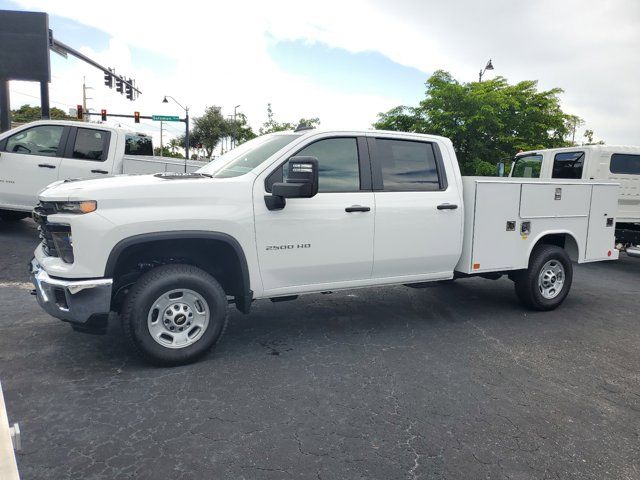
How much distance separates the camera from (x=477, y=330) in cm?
511

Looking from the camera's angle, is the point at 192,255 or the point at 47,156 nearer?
the point at 192,255

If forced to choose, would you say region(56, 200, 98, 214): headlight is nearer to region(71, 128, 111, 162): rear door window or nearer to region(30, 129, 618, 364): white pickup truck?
region(30, 129, 618, 364): white pickup truck

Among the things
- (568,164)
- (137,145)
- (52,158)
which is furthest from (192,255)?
(568,164)

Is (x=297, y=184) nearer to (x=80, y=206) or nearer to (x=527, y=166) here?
(x=80, y=206)

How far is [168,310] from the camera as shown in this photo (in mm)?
3818

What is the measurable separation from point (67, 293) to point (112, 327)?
1.41m

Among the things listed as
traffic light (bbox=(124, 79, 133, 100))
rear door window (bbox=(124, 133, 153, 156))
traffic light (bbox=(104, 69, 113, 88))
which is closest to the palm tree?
traffic light (bbox=(124, 79, 133, 100))

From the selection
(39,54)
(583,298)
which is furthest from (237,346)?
(39,54)

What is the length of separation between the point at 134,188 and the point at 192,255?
77 cm

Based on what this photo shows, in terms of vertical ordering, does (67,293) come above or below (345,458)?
above

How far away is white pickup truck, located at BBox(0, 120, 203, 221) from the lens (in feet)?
27.6

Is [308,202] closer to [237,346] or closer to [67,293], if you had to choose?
[237,346]

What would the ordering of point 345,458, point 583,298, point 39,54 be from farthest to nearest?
point 39,54 → point 583,298 → point 345,458

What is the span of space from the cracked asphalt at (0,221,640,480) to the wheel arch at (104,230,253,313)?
0.63 meters
